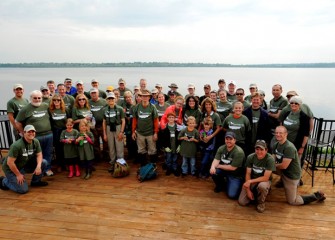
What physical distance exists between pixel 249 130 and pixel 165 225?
8.05ft

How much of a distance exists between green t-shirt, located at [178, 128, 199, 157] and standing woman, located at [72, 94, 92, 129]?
2102mm

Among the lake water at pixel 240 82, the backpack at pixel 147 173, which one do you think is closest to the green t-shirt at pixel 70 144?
the backpack at pixel 147 173

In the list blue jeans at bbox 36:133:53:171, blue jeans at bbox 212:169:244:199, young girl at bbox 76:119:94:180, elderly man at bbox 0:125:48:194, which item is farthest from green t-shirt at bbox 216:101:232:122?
elderly man at bbox 0:125:48:194

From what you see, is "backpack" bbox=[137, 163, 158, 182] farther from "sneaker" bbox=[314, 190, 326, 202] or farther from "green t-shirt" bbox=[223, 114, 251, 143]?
"sneaker" bbox=[314, 190, 326, 202]

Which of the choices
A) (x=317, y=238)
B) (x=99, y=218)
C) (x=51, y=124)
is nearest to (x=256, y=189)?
(x=317, y=238)

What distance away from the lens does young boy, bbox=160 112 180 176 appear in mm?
A: 5746

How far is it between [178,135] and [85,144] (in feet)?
6.45

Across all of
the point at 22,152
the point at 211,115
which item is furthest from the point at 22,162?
the point at 211,115

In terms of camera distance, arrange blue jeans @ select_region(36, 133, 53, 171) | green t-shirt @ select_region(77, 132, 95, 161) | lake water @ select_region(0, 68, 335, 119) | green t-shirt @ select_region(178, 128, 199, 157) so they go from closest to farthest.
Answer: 1. blue jeans @ select_region(36, 133, 53, 171)
2. green t-shirt @ select_region(178, 128, 199, 157)
3. green t-shirt @ select_region(77, 132, 95, 161)
4. lake water @ select_region(0, 68, 335, 119)

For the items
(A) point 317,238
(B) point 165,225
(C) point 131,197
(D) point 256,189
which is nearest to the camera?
(A) point 317,238

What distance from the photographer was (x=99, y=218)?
13.8 ft

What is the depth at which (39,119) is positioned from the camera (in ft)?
17.5

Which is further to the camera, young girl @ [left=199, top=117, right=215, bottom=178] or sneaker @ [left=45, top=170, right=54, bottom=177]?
sneaker @ [left=45, top=170, right=54, bottom=177]

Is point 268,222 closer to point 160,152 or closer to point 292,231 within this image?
point 292,231
